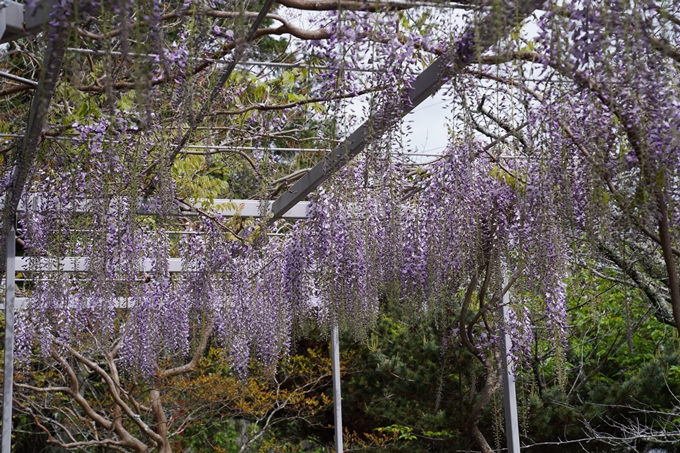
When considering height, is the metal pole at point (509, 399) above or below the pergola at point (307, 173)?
below

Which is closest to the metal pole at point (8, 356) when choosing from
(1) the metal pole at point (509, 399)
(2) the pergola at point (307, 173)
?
(2) the pergola at point (307, 173)

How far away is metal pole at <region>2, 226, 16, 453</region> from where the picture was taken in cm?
436

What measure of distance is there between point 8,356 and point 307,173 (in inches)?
80.4

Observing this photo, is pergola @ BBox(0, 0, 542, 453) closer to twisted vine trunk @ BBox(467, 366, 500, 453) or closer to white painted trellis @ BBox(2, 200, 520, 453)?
white painted trellis @ BBox(2, 200, 520, 453)

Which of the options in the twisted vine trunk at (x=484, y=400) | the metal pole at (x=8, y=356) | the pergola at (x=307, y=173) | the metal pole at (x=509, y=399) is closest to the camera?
the pergola at (x=307, y=173)

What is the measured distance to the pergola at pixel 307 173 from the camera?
1.76 meters

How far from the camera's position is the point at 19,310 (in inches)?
258

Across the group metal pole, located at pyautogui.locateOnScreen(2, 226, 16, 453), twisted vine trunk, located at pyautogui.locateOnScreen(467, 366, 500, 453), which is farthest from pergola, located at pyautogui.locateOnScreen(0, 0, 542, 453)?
twisted vine trunk, located at pyautogui.locateOnScreen(467, 366, 500, 453)

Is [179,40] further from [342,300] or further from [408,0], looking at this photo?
[342,300]

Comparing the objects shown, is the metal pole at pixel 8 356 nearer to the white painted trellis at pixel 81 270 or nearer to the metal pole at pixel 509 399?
the white painted trellis at pixel 81 270

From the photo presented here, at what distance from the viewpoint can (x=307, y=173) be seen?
14.2ft

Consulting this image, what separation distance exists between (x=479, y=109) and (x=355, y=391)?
513 centimetres

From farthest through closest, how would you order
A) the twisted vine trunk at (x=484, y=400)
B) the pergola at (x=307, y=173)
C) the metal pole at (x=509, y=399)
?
the twisted vine trunk at (x=484, y=400) < the metal pole at (x=509, y=399) < the pergola at (x=307, y=173)

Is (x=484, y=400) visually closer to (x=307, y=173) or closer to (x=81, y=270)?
(x=307, y=173)
